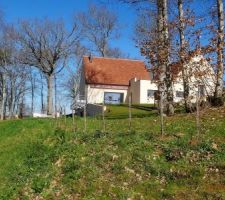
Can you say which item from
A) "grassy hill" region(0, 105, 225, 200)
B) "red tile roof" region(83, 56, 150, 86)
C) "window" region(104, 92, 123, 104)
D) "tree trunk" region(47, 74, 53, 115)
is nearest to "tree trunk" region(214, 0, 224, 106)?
"grassy hill" region(0, 105, 225, 200)

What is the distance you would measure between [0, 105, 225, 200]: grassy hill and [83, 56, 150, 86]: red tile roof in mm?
35788

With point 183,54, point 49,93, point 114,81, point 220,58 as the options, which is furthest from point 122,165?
point 114,81

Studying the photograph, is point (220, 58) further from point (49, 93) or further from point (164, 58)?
point (49, 93)

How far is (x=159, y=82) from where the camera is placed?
787 inches

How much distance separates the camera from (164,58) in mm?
19312

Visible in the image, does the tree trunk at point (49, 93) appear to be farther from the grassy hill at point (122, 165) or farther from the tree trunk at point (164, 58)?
the grassy hill at point (122, 165)

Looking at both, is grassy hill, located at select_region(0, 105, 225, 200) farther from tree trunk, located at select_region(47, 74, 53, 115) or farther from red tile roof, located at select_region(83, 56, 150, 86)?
red tile roof, located at select_region(83, 56, 150, 86)

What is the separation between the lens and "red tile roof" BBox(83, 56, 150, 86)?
51375mm

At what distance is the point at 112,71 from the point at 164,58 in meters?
33.7

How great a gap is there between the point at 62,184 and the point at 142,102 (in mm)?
36996

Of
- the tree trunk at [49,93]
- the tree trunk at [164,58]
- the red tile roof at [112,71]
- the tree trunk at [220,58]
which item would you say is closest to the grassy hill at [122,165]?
the tree trunk at [220,58]

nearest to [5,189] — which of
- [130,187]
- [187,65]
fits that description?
[130,187]

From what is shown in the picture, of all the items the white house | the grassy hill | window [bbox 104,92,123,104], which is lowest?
the grassy hill

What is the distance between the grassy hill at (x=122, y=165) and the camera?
1001 cm
